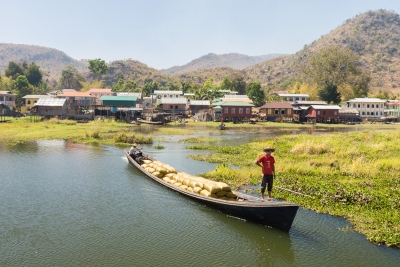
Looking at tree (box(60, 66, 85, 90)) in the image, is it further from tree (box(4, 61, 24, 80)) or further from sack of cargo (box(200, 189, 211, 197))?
sack of cargo (box(200, 189, 211, 197))

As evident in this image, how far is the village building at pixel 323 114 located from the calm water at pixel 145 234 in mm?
63158

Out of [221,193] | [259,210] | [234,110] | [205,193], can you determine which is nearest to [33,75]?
[234,110]

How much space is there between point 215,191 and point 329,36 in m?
193

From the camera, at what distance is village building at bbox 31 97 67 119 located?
64.3 m

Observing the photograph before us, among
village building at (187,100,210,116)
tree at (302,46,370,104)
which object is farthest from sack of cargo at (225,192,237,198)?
tree at (302,46,370,104)

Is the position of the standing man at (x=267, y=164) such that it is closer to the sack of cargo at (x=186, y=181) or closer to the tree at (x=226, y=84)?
the sack of cargo at (x=186, y=181)

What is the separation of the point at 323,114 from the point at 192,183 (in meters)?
65.7

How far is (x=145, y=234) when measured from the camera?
1305cm

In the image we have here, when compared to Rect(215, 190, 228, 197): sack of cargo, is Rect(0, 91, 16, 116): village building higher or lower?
higher

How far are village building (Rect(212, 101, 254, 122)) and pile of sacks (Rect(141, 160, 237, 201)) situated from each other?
51055 mm

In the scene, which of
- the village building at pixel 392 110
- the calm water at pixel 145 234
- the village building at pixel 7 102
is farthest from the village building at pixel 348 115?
the village building at pixel 7 102

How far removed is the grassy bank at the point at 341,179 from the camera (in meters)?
13.7

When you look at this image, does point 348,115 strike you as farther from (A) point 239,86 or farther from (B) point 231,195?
(B) point 231,195

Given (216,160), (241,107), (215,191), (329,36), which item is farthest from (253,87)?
(329,36)
